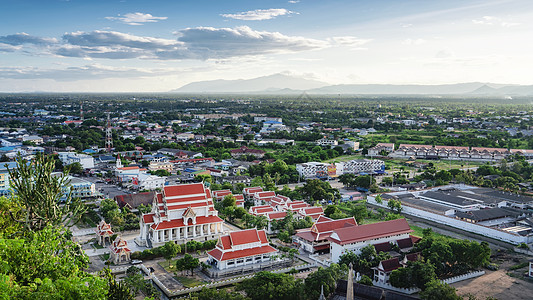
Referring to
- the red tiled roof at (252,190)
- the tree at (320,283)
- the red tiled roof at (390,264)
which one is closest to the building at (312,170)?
the red tiled roof at (252,190)

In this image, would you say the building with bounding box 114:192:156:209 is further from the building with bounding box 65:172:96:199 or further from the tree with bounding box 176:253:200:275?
the tree with bounding box 176:253:200:275

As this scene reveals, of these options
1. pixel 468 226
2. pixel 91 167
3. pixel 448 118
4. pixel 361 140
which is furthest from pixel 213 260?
pixel 448 118

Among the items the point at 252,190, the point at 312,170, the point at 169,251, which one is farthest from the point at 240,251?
the point at 312,170

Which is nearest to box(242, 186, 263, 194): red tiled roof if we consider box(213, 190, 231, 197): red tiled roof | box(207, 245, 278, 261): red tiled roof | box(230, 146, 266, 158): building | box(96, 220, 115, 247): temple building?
box(213, 190, 231, 197): red tiled roof

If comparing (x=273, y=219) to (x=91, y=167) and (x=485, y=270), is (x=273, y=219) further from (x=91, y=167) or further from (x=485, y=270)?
(x=91, y=167)

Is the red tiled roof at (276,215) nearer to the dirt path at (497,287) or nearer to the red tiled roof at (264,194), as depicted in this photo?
the red tiled roof at (264,194)
